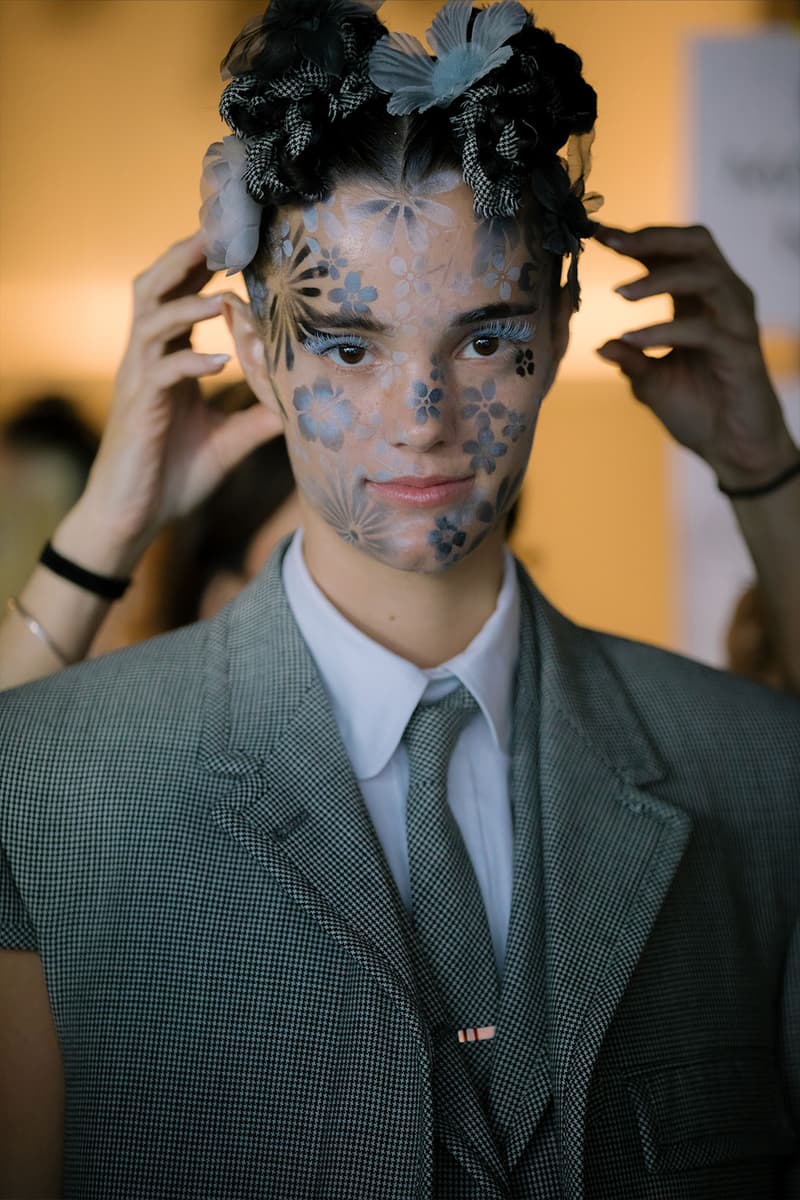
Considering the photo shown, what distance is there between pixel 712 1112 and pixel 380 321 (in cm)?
86

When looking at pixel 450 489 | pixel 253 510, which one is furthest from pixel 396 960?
pixel 253 510

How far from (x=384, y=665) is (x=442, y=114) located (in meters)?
0.55

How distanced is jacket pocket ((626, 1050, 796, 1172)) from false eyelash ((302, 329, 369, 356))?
775 mm

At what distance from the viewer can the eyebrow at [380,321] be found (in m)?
1.29

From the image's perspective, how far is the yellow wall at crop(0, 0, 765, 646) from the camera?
209 centimetres

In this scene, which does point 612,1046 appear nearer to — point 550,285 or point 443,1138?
point 443,1138

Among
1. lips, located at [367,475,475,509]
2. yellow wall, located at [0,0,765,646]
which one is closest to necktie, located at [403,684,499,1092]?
lips, located at [367,475,475,509]

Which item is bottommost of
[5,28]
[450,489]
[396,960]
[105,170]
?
[396,960]

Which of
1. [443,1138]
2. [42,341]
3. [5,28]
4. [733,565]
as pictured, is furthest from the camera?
[733,565]

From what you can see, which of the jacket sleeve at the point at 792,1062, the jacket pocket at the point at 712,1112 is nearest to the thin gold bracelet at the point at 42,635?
the jacket pocket at the point at 712,1112

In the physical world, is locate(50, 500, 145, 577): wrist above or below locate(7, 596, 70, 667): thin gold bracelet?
above

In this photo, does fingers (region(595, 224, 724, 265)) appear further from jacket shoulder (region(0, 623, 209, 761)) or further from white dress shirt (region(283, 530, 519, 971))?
jacket shoulder (region(0, 623, 209, 761))

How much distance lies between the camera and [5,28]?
2.09m

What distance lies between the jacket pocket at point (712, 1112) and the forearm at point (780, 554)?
585mm
